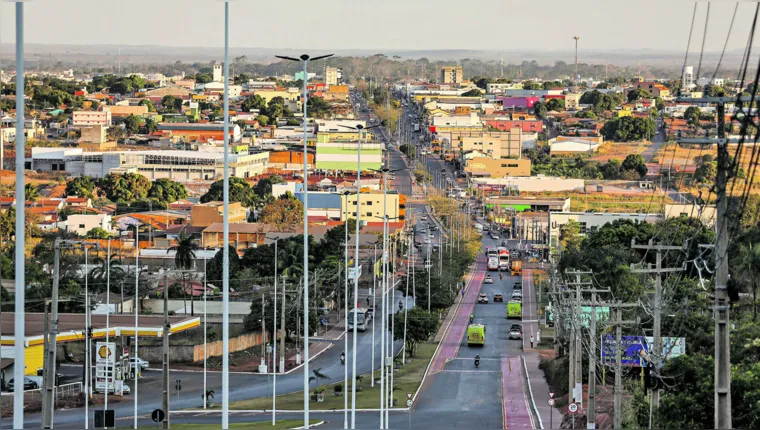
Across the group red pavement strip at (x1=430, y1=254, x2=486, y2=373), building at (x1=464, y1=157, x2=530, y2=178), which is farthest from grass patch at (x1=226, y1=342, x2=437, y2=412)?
building at (x1=464, y1=157, x2=530, y2=178)

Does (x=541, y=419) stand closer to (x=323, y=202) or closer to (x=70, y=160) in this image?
(x=323, y=202)

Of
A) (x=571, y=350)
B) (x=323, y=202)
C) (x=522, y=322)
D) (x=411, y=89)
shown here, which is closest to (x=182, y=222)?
(x=323, y=202)

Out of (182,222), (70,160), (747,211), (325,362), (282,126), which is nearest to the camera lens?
(325,362)

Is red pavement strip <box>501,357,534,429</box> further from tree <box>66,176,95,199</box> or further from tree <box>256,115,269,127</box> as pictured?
tree <box>256,115,269,127</box>

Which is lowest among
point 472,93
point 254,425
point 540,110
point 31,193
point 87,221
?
point 87,221

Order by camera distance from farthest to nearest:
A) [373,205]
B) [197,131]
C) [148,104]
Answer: [148,104] < [197,131] < [373,205]

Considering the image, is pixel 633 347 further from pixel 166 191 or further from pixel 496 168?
pixel 496 168

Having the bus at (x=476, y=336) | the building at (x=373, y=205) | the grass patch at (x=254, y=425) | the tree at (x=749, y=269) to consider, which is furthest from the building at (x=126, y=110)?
the grass patch at (x=254, y=425)

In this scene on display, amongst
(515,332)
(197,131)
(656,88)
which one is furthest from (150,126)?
(515,332)
